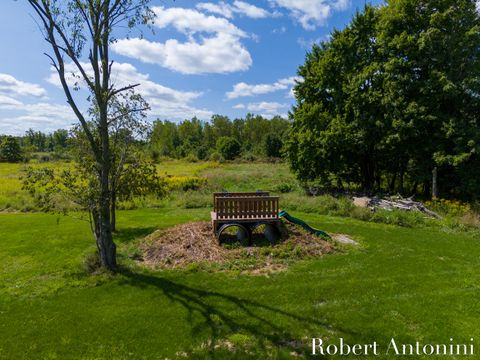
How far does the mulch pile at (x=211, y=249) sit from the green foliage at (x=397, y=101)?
10924mm

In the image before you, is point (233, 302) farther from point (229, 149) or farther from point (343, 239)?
point (229, 149)

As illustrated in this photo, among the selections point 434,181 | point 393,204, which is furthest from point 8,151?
point 434,181

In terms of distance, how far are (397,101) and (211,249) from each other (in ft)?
49.2

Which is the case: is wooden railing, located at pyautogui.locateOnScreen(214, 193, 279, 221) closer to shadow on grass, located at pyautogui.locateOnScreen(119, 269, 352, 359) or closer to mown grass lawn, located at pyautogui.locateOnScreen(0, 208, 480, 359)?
mown grass lawn, located at pyautogui.locateOnScreen(0, 208, 480, 359)

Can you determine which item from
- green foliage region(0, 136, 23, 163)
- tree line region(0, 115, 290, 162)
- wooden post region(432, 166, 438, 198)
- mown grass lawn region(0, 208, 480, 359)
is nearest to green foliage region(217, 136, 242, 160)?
tree line region(0, 115, 290, 162)

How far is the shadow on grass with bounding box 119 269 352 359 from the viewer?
530 cm

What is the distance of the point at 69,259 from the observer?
9938 mm

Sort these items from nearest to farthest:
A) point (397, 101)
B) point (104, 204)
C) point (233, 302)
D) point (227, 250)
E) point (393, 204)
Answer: point (233, 302)
point (104, 204)
point (227, 250)
point (393, 204)
point (397, 101)

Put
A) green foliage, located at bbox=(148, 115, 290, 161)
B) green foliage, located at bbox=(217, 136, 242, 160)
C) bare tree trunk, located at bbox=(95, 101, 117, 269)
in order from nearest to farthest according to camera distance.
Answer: bare tree trunk, located at bbox=(95, 101, 117, 269) → green foliage, located at bbox=(217, 136, 242, 160) → green foliage, located at bbox=(148, 115, 290, 161)

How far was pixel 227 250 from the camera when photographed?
1016cm

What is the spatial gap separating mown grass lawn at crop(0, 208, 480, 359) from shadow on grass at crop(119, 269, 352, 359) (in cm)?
2

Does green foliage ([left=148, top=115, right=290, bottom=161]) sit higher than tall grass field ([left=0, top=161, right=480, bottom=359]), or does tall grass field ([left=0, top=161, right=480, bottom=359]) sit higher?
green foliage ([left=148, top=115, right=290, bottom=161])

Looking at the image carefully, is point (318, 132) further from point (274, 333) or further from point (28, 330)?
point (28, 330)

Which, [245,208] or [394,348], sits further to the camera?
[245,208]
